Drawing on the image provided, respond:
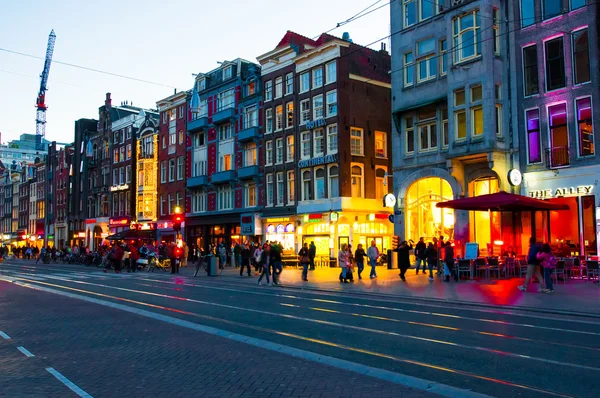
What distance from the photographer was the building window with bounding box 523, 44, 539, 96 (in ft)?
93.9

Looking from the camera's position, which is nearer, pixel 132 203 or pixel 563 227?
pixel 563 227

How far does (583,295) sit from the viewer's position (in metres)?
18.0

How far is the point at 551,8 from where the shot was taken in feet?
91.4

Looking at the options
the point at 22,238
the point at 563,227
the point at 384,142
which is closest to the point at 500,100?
the point at 563,227

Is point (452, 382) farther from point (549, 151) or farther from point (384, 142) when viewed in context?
point (384, 142)

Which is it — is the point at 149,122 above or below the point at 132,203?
above

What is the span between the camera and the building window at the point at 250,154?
5165cm

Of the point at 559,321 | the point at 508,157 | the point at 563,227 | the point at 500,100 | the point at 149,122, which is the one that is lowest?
the point at 559,321

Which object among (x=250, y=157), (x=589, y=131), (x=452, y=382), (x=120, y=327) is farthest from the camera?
(x=250, y=157)

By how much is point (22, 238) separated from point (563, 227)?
303ft

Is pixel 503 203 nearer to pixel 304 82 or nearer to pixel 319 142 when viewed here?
pixel 319 142

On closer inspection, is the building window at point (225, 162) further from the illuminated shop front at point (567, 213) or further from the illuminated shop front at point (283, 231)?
the illuminated shop front at point (567, 213)

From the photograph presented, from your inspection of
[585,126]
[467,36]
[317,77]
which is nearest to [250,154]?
[317,77]

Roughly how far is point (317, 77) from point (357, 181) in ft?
28.0
